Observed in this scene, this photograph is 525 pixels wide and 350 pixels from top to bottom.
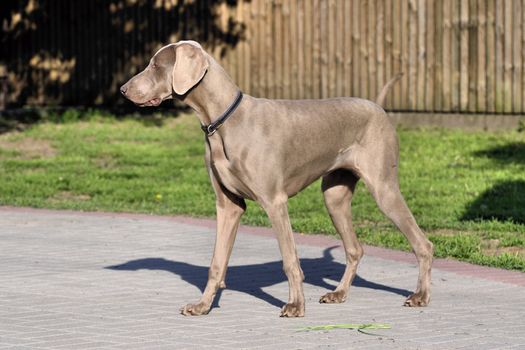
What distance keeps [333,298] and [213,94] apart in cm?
164

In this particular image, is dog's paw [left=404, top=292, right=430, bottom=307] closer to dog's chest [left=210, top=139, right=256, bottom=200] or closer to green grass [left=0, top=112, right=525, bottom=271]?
dog's chest [left=210, top=139, right=256, bottom=200]

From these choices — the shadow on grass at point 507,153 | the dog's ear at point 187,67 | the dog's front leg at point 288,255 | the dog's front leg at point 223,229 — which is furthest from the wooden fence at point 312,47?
the dog's ear at point 187,67

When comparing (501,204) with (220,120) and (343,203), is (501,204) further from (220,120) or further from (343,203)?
(220,120)

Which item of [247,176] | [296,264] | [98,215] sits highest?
[247,176]

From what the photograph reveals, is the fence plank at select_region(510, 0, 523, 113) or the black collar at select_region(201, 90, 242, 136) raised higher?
the black collar at select_region(201, 90, 242, 136)

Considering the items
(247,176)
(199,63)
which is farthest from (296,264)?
(199,63)

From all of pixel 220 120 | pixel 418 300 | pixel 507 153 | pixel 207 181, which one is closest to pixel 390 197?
pixel 418 300

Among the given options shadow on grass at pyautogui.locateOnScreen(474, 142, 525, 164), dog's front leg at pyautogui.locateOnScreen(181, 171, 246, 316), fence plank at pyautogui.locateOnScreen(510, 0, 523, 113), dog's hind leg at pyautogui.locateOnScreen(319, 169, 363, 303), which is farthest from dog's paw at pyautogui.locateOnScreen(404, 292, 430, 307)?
fence plank at pyautogui.locateOnScreen(510, 0, 523, 113)

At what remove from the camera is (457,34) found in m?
17.1

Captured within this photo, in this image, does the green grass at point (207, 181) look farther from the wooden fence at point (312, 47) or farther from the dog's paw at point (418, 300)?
the dog's paw at point (418, 300)

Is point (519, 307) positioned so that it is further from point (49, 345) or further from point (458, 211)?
point (458, 211)

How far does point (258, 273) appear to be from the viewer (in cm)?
945

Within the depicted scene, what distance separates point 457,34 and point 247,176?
10130 mm

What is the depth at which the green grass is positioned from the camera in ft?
37.2
